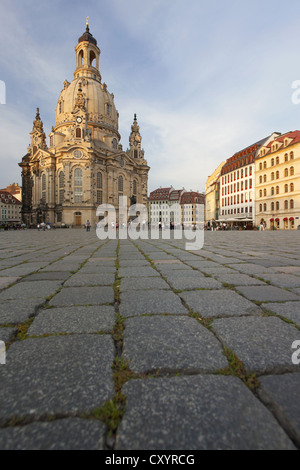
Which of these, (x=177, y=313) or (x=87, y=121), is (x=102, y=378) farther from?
(x=87, y=121)

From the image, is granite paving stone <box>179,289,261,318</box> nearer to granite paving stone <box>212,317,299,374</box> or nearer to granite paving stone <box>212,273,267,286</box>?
granite paving stone <box>212,317,299,374</box>

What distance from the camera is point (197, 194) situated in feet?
360

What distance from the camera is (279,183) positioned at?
133 ft

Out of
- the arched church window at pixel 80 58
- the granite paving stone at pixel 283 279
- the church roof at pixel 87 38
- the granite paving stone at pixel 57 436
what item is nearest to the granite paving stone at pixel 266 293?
the granite paving stone at pixel 283 279

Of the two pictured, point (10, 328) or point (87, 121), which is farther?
point (87, 121)

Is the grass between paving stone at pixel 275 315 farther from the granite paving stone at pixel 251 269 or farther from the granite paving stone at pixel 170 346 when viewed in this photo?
the granite paving stone at pixel 251 269

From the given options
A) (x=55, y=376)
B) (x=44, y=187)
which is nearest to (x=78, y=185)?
(x=44, y=187)

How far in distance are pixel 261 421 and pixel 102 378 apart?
0.64 metres

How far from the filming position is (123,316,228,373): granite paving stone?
3.93 feet

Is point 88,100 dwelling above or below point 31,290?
above

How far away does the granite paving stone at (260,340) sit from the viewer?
122 cm

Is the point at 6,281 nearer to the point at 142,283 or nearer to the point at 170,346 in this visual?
the point at 142,283

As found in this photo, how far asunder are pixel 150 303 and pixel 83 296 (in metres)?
0.71

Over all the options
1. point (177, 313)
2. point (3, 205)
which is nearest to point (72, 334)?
point (177, 313)
